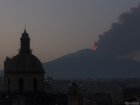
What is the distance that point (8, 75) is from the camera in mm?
66000

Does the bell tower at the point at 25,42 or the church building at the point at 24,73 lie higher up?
the bell tower at the point at 25,42

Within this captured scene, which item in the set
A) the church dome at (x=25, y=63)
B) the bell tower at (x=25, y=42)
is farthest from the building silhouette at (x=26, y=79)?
the bell tower at (x=25, y=42)

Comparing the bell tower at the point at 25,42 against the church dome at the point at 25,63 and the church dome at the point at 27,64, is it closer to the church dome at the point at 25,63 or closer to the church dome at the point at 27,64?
the church dome at the point at 25,63

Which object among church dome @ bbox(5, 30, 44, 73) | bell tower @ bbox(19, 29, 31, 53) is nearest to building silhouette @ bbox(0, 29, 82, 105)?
church dome @ bbox(5, 30, 44, 73)

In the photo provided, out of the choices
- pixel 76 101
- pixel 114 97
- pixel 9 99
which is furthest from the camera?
pixel 114 97

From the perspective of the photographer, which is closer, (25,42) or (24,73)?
(24,73)

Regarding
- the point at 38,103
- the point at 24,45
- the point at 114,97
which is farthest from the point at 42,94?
the point at 114,97

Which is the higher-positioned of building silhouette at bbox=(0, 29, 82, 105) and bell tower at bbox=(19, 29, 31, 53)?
bell tower at bbox=(19, 29, 31, 53)

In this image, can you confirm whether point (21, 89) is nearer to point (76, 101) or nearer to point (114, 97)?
point (76, 101)

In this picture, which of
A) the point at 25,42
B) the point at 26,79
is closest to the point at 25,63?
the point at 26,79

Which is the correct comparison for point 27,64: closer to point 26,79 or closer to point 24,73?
point 24,73

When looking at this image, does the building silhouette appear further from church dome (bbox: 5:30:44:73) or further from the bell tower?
the bell tower

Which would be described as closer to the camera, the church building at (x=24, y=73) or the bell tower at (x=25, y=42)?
the church building at (x=24, y=73)

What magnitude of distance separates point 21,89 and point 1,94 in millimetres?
2677
